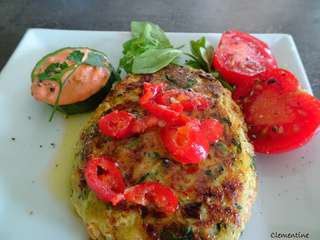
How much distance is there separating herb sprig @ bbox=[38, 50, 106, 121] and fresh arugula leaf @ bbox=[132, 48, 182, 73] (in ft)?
0.96

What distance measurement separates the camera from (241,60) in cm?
292

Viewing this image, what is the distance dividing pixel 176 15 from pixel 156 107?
2591 millimetres

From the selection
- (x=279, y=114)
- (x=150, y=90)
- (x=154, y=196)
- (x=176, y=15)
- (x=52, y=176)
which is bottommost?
(x=176, y=15)

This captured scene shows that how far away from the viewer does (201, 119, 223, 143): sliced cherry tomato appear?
6.90ft

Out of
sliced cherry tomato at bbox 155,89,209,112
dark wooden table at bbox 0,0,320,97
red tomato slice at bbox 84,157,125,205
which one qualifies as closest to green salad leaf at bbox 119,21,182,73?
sliced cherry tomato at bbox 155,89,209,112

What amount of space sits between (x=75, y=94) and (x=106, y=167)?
85 centimetres

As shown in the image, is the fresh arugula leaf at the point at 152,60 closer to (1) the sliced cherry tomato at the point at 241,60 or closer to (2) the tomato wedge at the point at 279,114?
(1) the sliced cherry tomato at the point at 241,60

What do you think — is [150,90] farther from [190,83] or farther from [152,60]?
[152,60]

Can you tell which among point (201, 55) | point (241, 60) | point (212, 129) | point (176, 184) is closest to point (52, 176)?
point (176, 184)

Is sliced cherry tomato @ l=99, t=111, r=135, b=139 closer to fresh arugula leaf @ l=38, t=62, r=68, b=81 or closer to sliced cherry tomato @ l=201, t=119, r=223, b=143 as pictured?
sliced cherry tomato @ l=201, t=119, r=223, b=143

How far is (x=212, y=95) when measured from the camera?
2398mm

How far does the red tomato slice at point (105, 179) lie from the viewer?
74.9 inches

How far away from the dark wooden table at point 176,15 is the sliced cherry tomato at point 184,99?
7.08 ft

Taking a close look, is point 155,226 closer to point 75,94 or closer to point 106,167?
point 106,167
